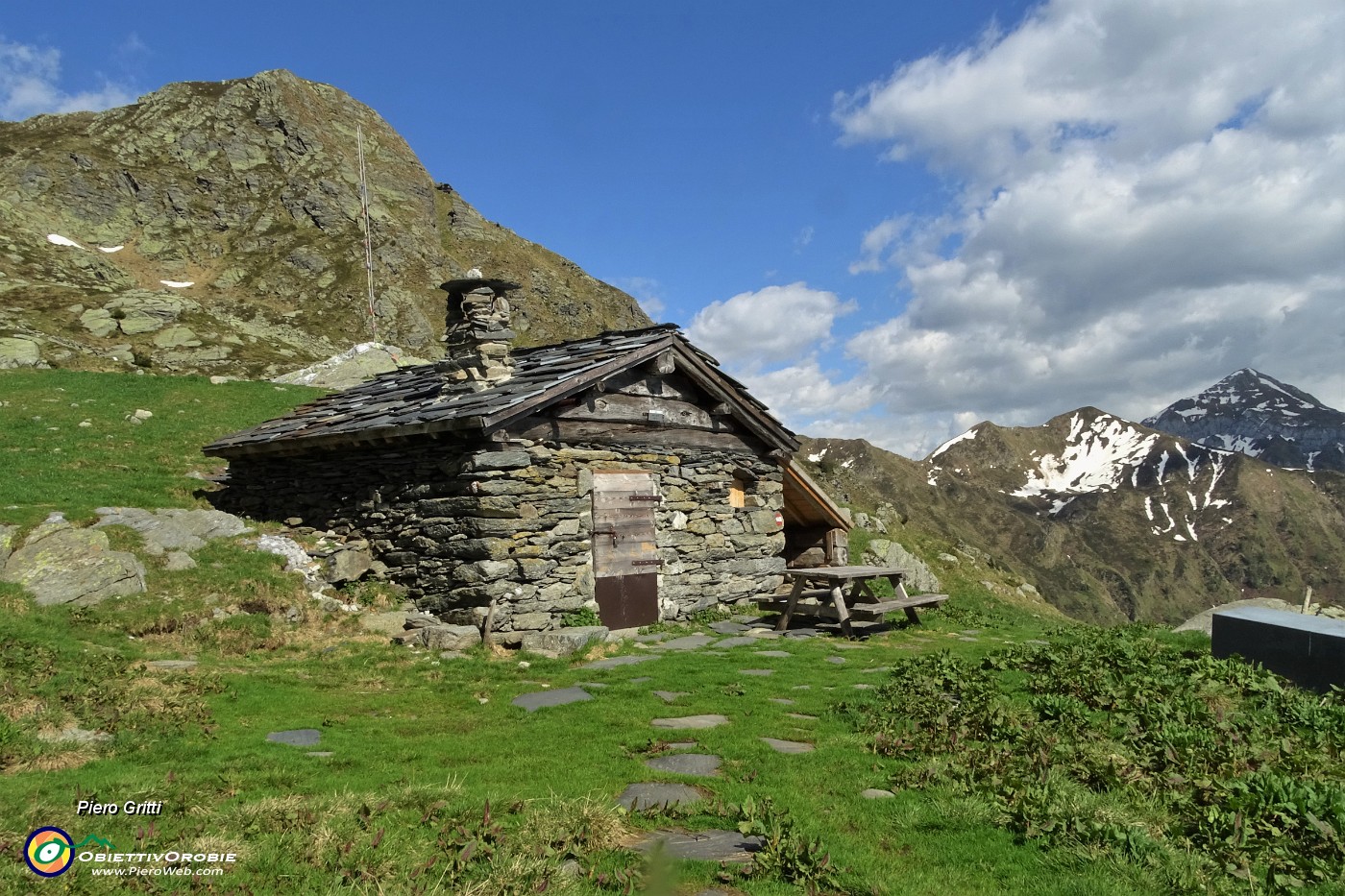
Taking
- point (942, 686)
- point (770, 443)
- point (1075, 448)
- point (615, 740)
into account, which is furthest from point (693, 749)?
point (1075, 448)

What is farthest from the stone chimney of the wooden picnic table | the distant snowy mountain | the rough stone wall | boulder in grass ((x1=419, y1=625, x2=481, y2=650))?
the distant snowy mountain

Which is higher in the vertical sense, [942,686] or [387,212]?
[387,212]

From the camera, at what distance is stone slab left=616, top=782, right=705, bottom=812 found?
16.0 ft

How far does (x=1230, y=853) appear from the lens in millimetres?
4121

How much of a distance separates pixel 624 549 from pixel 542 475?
2086 millimetres

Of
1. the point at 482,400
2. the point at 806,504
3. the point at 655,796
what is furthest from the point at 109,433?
the point at 655,796

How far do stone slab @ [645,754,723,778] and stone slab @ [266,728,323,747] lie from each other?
2789mm

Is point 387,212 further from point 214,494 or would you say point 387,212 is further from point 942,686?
point 942,686

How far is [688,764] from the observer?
230 inches

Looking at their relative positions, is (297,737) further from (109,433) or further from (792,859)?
(109,433)

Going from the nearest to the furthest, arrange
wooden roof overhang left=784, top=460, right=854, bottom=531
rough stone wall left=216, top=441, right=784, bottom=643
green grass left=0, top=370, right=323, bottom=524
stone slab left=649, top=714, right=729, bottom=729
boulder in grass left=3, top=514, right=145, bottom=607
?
1. stone slab left=649, top=714, right=729, bottom=729
2. boulder in grass left=3, top=514, right=145, bottom=607
3. rough stone wall left=216, top=441, right=784, bottom=643
4. green grass left=0, top=370, right=323, bottom=524
5. wooden roof overhang left=784, top=460, right=854, bottom=531

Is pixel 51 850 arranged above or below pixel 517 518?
below

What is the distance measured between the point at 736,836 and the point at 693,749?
185 cm

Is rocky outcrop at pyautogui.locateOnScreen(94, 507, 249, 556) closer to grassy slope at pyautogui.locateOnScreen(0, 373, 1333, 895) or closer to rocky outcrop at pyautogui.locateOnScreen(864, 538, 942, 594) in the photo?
grassy slope at pyautogui.locateOnScreen(0, 373, 1333, 895)
